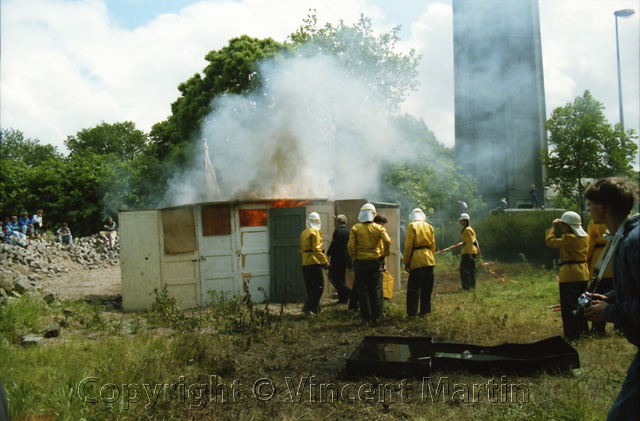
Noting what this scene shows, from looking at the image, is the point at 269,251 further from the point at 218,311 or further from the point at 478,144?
the point at 478,144

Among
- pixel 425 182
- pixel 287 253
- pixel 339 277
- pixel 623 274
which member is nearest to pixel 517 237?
pixel 425 182

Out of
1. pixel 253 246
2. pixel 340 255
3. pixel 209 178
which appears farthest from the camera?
pixel 209 178

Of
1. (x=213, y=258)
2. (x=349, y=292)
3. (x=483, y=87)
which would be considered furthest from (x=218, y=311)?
(x=483, y=87)

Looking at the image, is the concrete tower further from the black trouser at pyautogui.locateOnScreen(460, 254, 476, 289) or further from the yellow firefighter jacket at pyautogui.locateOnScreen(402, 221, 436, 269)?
the yellow firefighter jacket at pyautogui.locateOnScreen(402, 221, 436, 269)

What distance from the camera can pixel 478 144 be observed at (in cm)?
2452

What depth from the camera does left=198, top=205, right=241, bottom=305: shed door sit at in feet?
32.5

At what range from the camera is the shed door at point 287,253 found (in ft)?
32.9

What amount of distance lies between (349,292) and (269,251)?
95.3 inches

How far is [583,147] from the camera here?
14.5 meters

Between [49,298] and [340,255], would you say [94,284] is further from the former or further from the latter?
[340,255]

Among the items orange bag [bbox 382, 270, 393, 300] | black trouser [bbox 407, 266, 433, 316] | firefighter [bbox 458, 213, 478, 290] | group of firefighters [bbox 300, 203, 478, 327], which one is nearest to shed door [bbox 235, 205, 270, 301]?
group of firefighters [bbox 300, 203, 478, 327]

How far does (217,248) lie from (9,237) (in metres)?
12.9

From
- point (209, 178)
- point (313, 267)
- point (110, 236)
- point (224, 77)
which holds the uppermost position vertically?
point (224, 77)

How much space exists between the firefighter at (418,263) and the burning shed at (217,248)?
9.35 feet
